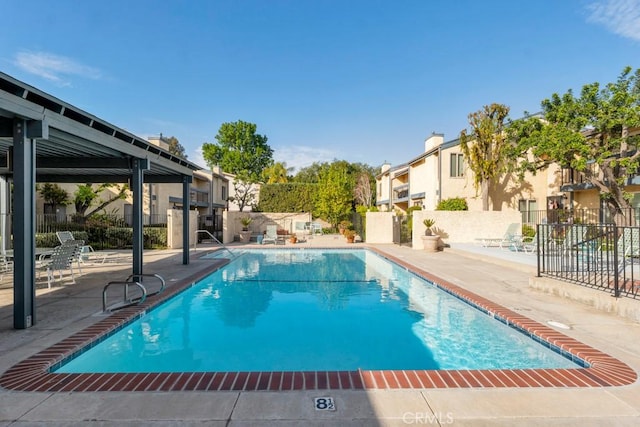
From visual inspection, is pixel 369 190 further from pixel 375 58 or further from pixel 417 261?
pixel 417 261

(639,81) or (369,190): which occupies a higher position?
(639,81)

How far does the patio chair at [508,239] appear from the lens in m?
14.7

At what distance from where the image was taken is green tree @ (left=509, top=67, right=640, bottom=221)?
1586 centimetres

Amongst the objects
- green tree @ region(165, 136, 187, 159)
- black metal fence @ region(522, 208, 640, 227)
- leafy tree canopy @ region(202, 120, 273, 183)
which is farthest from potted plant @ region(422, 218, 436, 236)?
green tree @ region(165, 136, 187, 159)

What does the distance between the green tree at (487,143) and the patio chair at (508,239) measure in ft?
13.4

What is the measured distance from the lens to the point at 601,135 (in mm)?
17344

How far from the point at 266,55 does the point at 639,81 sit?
61.1ft

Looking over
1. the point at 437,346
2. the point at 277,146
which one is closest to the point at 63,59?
the point at 437,346

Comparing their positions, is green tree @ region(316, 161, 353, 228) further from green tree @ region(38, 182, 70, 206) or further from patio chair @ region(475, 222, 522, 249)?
green tree @ region(38, 182, 70, 206)

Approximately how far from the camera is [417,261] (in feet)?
42.2

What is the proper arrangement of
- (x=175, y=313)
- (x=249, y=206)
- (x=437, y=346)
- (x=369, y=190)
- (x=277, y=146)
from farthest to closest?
(x=277, y=146) < (x=369, y=190) < (x=249, y=206) < (x=175, y=313) < (x=437, y=346)

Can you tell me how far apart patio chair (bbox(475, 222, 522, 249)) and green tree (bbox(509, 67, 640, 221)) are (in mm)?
4178

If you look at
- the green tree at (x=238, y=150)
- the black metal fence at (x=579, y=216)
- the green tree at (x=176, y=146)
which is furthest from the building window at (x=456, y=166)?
the green tree at (x=176, y=146)

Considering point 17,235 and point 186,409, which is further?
point 17,235
